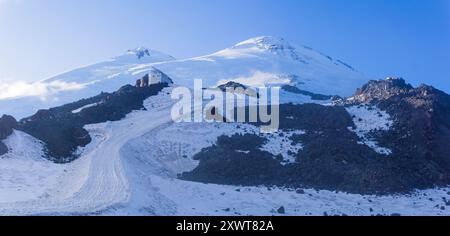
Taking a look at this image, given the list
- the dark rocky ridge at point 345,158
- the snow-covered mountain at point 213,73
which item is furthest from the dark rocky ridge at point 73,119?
the snow-covered mountain at point 213,73

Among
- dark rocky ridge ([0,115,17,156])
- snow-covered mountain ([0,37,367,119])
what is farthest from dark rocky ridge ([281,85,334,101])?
dark rocky ridge ([0,115,17,156])

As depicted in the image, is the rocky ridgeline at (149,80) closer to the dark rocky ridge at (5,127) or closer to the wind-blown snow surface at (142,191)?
the wind-blown snow surface at (142,191)

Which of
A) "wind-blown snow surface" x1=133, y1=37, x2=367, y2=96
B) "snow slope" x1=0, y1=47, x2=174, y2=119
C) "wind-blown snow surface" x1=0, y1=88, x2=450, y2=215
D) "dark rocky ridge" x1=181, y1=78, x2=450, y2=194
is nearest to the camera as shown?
"wind-blown snow surface" x1=0, y1=88, x2=450, y2=215

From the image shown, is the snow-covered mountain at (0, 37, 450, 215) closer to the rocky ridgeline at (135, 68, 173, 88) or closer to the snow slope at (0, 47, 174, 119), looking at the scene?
the rocky ridgeline at (135, 68, 173, 88)

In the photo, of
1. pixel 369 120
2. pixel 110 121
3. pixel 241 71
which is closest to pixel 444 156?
pixel 369 120

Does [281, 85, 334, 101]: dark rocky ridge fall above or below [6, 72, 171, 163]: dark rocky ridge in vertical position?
above
